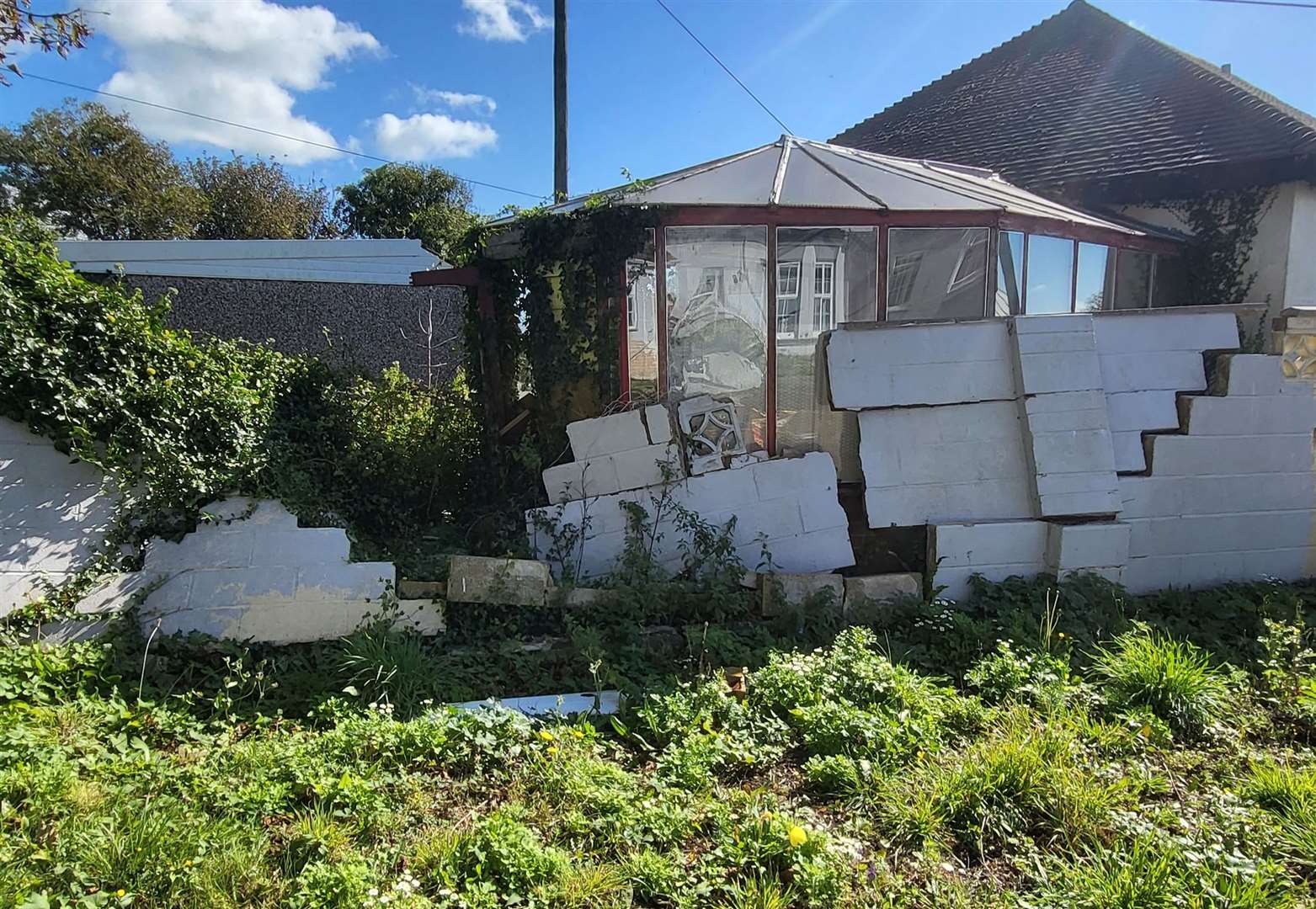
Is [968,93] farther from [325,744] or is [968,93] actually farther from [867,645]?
[325,744]

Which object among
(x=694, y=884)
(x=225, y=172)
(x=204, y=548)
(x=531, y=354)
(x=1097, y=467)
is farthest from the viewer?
(x=225, y=172)

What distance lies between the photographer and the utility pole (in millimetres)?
11211

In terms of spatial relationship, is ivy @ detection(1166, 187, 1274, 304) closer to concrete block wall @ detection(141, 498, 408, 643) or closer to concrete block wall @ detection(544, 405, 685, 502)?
concrete block wall @ detection(544, 405, 685, 502)

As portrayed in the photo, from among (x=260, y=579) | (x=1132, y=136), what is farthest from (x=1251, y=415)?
(x=260, y=579)

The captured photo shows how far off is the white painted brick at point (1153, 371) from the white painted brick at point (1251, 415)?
0.53 feet

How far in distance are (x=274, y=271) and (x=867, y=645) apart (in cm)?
1284

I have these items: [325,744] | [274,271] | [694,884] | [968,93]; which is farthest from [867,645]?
[968,93]

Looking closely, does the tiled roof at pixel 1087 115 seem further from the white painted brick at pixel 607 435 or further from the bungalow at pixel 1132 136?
the white painted brick at pixel 607 435

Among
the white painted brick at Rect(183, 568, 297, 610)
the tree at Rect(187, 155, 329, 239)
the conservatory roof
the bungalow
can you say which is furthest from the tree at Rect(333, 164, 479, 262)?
the white painted brick at Rect(183, 568, 297, 610)

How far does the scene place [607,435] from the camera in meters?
5.03

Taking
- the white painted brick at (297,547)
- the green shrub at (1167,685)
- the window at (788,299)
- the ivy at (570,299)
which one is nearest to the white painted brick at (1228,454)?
the green shrub at (1167,685)

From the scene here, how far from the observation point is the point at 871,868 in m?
2.44

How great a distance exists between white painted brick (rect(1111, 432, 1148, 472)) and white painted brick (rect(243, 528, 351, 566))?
5.52 m

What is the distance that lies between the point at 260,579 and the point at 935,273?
18.7 feet
